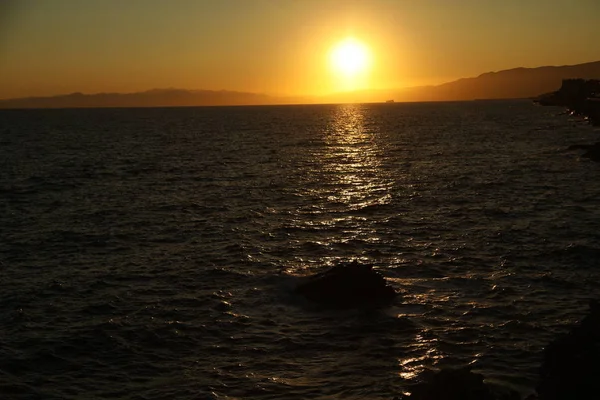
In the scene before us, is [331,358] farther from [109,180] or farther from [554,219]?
[109,180]

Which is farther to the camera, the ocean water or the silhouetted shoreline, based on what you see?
the silhouetted shoreline

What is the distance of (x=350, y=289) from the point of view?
83.2 feet

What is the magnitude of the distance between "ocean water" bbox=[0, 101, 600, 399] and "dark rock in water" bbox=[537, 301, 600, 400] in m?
1.12

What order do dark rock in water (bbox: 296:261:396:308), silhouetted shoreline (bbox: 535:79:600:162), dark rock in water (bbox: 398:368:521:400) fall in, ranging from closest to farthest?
dark rock in water (bbox: 398:368:521:400), dark rock in water (bbox: 296:261:396:308), silhouetted shoreline (bbox: 535:79:600:162)

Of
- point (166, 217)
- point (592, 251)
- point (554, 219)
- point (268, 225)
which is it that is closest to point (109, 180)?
point (166, 217)

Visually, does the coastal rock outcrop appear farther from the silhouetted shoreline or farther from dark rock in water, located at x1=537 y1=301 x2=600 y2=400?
dark rock in water, located at x1=537 y1=301 x2=600 y2=400

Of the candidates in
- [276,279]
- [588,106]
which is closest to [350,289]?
[276,279]

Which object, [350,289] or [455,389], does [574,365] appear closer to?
[455,389]

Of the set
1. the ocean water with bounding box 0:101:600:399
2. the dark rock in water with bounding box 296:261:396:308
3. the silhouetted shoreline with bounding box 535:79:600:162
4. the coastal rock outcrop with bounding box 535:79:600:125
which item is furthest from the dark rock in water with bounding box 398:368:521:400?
the coastal rock outcrop with bounding box 535:79:600:125

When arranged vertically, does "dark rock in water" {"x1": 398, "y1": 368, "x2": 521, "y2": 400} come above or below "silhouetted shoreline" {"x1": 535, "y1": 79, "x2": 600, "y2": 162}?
below

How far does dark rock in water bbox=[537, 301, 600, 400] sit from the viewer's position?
1496 centimetres

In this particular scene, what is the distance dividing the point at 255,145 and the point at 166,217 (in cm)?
7140

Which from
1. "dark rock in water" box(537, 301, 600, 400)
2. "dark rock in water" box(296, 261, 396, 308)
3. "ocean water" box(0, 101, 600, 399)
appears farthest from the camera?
"dark rock in water" box(296, 261, 396, 308)

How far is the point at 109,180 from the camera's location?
211ft
